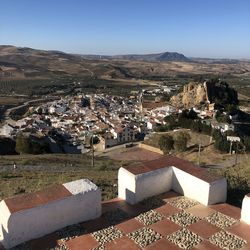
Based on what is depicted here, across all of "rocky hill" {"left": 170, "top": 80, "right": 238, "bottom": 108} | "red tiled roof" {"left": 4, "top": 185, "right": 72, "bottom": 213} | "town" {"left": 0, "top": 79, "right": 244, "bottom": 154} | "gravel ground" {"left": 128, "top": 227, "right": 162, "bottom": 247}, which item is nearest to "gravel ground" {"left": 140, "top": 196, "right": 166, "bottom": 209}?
"gravel ground" {"left": 128, "top": 227, "right": 162, "bottom": 247}

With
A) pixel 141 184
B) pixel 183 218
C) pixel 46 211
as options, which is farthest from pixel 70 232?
pixel 183 218

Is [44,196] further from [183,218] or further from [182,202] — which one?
[182,202]

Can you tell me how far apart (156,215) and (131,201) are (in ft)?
3.66

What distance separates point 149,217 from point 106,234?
1.43 metres

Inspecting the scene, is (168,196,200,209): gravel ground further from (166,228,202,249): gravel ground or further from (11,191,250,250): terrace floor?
(166,228,202,249): gravel ground

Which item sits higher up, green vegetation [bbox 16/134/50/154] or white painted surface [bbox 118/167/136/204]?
white painted surface [bbox 118/167/136/204]

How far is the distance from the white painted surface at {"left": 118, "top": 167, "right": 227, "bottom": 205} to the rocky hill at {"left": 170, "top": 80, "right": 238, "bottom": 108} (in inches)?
2000

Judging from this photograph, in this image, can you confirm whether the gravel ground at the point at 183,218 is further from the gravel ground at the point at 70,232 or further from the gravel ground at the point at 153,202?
the gravel ground at the point at 70,232

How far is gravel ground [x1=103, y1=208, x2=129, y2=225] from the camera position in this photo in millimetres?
9359

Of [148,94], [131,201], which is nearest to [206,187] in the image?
[131,201]

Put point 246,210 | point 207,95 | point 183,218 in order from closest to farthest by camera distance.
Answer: point 246,210 → point 183,218 → point 207,95

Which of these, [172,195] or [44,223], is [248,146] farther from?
[44,223]

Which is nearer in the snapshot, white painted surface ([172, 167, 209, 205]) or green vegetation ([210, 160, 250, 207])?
white painted surface ([172, 167, 209, 205])

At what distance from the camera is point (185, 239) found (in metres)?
8.34
